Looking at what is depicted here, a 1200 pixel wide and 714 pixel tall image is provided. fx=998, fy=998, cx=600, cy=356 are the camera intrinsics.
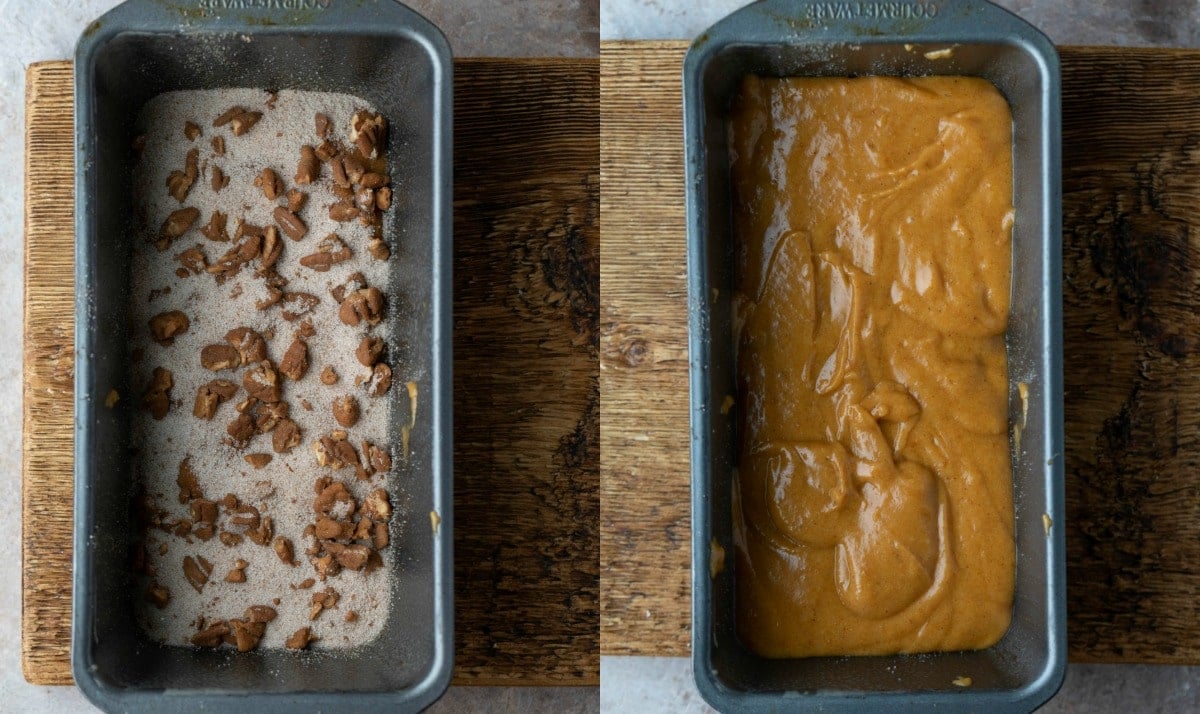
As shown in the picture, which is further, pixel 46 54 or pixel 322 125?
pixel 46 54

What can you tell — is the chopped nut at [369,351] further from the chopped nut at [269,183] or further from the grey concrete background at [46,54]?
the grey concrete background at [46,54]

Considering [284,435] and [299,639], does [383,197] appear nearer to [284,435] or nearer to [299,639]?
[284,435]

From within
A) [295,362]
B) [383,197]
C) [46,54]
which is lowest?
[295,362]

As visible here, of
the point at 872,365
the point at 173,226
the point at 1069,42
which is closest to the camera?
the point at 872,365

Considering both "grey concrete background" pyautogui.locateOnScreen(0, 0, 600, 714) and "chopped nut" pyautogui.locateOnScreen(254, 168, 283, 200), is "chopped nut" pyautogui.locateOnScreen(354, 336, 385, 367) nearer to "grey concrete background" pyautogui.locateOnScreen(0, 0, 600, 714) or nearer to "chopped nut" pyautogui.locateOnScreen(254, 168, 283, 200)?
"chopped nut" pyautogui.locateOnScreen(254, 168, 283, 200)

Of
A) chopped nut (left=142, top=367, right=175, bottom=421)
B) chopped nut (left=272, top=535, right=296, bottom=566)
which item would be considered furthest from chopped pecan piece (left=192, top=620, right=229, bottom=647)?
chopped nut (left=142, top=367, right=175, bottom=421)

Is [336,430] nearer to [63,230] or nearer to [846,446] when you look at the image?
[63,230]

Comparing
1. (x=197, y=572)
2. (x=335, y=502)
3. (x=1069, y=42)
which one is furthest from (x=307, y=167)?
(x=1069, y=42)
